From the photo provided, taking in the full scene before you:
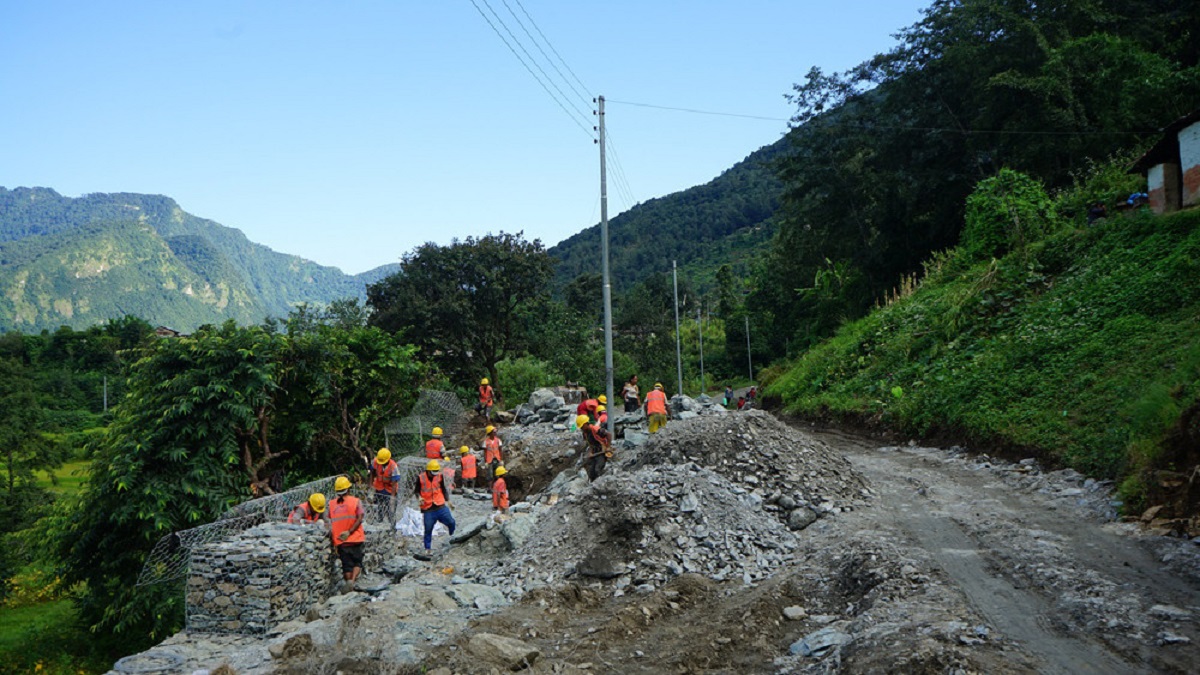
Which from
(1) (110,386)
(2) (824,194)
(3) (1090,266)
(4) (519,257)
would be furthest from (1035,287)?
(1) (110,386)

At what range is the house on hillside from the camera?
1647 cm

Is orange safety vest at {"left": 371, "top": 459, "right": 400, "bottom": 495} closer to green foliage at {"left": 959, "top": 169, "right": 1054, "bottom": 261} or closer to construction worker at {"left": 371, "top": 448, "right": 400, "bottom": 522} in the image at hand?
construction worker at {"left": 371, "top": 448, "right": 400, "bottom": 522}

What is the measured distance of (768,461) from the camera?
42.6 ft

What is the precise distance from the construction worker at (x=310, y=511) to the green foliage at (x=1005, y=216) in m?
19.1

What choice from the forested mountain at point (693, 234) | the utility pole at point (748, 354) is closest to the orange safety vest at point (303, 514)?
the utility pole at point (748, 354)

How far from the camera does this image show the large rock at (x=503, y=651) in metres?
7.69

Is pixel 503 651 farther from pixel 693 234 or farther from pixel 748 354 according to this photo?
pixel 693 234

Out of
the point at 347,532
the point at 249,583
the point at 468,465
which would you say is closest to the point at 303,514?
the point at 347,532

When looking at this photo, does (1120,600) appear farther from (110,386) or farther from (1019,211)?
(110,386)

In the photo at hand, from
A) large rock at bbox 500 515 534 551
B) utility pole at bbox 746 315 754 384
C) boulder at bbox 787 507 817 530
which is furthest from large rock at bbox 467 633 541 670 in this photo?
utility pole at bbox 746 315 754 384

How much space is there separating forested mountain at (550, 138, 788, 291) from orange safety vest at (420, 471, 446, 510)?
287 ft

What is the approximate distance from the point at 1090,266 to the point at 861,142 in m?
17.7

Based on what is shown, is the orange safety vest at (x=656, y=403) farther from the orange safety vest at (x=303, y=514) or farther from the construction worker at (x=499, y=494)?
the orange safety vest at (x=303, y=514)

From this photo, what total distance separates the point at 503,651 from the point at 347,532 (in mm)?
4103
